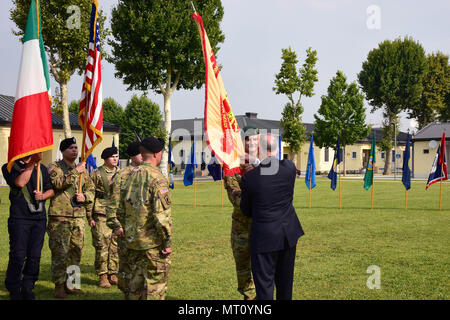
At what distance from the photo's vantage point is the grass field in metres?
6.70

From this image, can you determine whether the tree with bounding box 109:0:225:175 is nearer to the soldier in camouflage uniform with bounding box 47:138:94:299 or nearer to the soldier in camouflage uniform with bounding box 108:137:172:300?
the soldier in camouflage uniform with bounding box 47:138:94:299

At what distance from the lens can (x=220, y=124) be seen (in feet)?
18.7

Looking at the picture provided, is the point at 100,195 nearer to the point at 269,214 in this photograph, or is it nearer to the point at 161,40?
the point at 269,214

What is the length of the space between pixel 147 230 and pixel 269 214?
133cm

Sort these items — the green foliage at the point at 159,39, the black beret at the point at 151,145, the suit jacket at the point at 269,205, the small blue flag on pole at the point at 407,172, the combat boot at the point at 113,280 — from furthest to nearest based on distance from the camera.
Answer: the green foliage at the point at 159,39 < the small blue flag on pole at the point at 407,172 < the combat boot at the point at 113,280 < the black beret at the point at 151,145 < the suit jacket at the point at 269,205

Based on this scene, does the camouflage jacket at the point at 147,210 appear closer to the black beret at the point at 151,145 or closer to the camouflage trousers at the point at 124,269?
the black beret at the point at 151,145

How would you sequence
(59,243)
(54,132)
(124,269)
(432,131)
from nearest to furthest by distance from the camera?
(124,269), (59,243), (54,132), (432,131)

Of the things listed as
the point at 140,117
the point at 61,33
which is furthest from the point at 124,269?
the point at 140,117

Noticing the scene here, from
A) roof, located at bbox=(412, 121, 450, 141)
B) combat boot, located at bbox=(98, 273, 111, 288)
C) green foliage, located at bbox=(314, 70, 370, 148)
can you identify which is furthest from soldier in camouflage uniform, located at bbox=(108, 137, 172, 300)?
roof, located at bbox=(412, 121, 450, 141)

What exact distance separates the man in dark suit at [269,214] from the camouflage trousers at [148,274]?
1.00 metres

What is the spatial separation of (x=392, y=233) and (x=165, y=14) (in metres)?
24.8

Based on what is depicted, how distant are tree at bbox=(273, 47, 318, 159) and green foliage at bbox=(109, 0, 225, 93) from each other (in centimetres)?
1634

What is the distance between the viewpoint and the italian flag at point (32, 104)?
5.60 metres

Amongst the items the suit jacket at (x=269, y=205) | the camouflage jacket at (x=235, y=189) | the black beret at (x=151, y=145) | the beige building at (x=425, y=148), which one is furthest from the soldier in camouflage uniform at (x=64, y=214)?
the beige building at (x=425, y=148)
